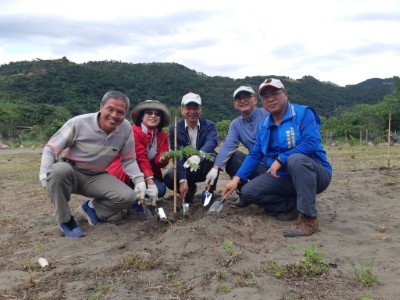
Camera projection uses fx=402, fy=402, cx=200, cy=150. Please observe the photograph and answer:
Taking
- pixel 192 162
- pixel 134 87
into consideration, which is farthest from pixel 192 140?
pixel 134 87

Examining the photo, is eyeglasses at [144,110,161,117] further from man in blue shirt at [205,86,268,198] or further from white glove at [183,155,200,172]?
man in blue shirt at [205,86,268,198]

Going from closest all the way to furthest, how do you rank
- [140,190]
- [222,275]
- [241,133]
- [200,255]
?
[222,275]
[200,255]
[140,190]
[241,133]

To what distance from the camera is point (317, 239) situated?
10.9ft

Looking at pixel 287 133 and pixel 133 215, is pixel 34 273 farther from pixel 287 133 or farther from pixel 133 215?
pixel 287 133

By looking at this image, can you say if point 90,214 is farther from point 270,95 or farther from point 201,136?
point 270,95

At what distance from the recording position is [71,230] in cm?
374

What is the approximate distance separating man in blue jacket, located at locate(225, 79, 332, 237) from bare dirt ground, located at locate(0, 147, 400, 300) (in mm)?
192

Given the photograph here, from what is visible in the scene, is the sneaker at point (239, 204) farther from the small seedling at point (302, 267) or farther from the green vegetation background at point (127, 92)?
the green vegetation background at point (127, 92)

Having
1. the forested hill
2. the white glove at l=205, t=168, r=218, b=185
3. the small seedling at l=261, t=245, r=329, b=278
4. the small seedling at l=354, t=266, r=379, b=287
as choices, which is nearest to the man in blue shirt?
the white glove at l=205, t=168, r=218, b=185

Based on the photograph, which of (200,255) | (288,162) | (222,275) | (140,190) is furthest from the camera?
(140,190)

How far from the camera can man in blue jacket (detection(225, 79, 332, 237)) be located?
3.52 meters

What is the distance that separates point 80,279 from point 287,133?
2.19 m

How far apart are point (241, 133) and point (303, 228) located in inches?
57.6

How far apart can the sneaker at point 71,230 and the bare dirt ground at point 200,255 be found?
0.09 m
